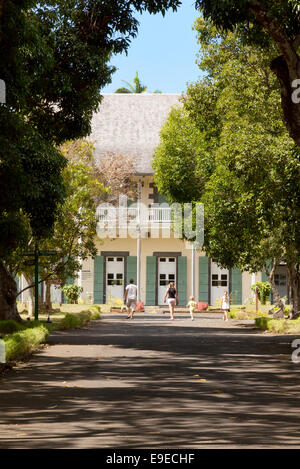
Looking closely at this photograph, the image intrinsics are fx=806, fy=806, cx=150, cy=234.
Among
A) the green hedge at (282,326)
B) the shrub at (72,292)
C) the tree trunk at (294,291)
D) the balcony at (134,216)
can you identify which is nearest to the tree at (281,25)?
the green hedge at (282,326)

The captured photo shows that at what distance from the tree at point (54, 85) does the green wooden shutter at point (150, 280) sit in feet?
76.6

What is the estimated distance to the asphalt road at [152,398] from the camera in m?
6.65

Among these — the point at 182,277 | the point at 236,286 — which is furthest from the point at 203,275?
the point at 236,286

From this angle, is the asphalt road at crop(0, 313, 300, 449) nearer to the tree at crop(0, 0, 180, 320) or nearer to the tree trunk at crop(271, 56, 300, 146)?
the tree at crop(0, 0, 180, 320)

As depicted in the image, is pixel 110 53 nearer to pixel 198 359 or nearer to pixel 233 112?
pixel 233 112

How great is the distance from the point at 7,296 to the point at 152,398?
40.7 feet

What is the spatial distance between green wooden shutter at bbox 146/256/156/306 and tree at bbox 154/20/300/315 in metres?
12.6

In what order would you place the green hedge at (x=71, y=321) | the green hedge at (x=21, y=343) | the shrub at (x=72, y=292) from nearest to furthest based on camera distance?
the green hedge at (x=21, y=343) → the green hedge at (x=71, y=321) → the shrub at (x=72, y=292)

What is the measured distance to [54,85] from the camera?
16094mm

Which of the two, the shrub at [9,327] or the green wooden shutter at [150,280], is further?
the green wooden shutter at [150,280]

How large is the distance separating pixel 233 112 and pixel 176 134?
12863mm

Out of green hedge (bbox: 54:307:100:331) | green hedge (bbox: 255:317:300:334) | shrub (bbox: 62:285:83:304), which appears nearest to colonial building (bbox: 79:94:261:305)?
shrub (bbox: 62:285:83:304)

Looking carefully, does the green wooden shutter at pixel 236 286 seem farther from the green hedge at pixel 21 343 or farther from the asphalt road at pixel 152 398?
the green hedge at pixel 21 343

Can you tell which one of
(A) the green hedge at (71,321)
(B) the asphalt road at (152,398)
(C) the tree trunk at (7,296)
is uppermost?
(C) the tree trunk at (7,296)
